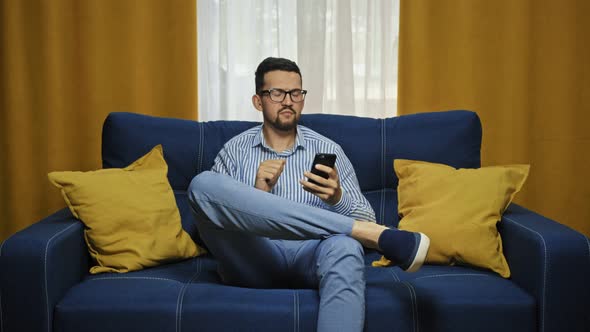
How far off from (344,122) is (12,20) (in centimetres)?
183

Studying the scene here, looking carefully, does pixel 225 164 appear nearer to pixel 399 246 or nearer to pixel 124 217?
pixel 124 217

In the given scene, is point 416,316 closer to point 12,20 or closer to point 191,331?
point 191,331

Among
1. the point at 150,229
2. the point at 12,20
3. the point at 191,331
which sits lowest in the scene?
the point at 191,331

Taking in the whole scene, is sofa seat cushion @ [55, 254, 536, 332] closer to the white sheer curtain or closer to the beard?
the beard

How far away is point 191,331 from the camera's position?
1848mm

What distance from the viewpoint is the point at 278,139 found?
2.48 metres

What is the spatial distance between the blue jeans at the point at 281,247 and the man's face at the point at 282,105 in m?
0.53

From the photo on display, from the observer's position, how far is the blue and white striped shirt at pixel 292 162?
234cm

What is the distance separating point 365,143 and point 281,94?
0.38 metres

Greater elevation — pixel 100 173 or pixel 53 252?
pixel 100 173

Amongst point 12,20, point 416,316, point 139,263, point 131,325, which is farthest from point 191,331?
point 12,20

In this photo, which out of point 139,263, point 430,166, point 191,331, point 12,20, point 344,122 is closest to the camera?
point 191,331

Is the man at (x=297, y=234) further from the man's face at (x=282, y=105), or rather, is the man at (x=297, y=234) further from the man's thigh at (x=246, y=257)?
the man's face at (x=282, y=105)

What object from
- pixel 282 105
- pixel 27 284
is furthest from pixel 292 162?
pixel 27 284
